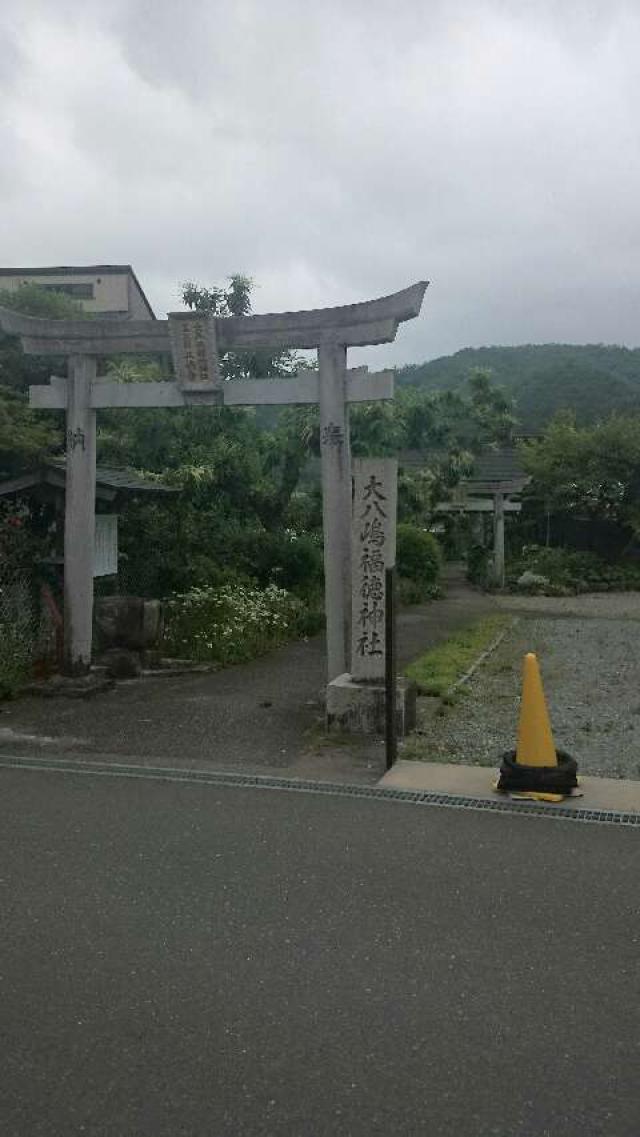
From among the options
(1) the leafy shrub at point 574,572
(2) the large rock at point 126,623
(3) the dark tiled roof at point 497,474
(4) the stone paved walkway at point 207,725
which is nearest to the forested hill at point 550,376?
(3) the dark tiled roof at point 497,474

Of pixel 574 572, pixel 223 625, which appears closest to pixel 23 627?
pixel 223 625

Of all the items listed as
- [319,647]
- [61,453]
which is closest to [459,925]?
[319,647]

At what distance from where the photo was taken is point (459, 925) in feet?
14.4

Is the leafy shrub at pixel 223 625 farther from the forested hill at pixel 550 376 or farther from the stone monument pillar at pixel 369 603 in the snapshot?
the forested hill at pixel 550 376

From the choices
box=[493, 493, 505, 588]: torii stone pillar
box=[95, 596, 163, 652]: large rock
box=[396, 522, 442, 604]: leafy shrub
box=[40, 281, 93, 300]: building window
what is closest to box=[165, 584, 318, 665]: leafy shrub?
box=[95, 596, 163, 652]: large rock

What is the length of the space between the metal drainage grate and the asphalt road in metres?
0.21

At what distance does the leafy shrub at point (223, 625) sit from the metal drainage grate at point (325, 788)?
5.04m

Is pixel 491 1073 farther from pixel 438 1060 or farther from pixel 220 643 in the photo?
pixel 220 643

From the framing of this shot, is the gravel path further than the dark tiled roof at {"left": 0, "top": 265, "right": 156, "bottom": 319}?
No

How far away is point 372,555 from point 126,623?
467 centimetres

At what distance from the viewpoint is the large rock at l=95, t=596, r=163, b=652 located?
1212 centimetres

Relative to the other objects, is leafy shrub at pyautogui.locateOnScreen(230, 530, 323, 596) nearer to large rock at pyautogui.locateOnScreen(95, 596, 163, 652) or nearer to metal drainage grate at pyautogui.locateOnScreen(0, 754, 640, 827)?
large rock at pyautogui.locateOnScreen(95, 596, 163, 652)

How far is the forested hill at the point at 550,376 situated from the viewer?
4828cm

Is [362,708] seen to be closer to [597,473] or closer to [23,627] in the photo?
[23,627]
